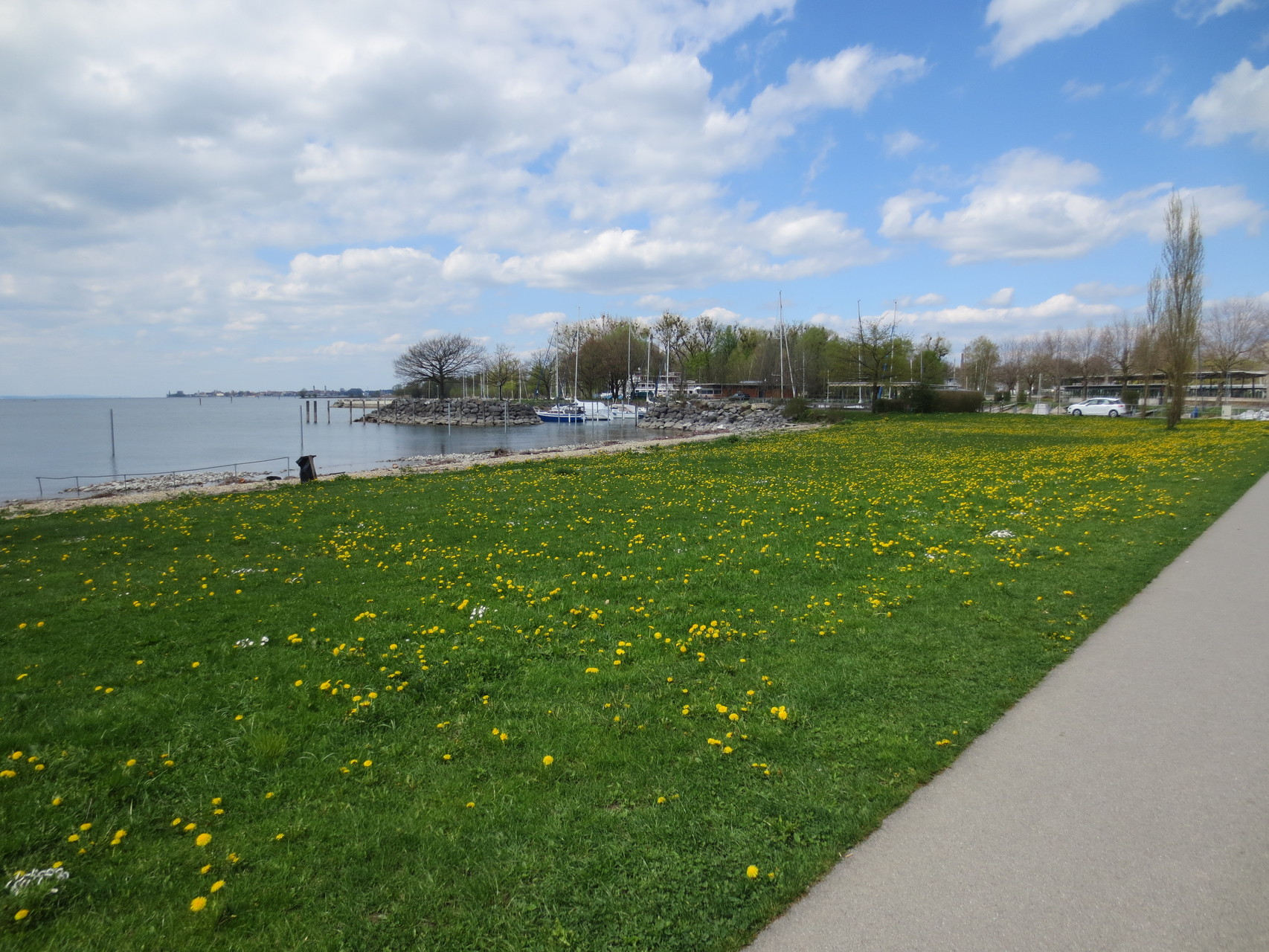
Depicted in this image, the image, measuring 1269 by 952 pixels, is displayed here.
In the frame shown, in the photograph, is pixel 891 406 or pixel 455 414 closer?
pixel 891 406

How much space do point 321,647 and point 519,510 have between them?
27.7 feet

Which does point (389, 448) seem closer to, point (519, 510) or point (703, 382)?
point (519, 510)

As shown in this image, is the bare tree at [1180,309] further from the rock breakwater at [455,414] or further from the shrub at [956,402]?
the rock breakwater at [455,414]

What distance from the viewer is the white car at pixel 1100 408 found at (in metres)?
61.2

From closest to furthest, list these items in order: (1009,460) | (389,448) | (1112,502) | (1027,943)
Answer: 1. (1027,943)
2. (1112,502)
3. (1009,460)
4. (389,448)

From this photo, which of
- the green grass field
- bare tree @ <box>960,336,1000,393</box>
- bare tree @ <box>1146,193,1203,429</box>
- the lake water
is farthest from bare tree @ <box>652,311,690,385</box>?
the green grass field

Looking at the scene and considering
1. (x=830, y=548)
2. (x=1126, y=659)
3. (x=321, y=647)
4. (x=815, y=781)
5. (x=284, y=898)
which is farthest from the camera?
(x=830, y=548)

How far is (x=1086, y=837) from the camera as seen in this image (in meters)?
4.03

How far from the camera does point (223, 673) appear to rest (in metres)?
6.68

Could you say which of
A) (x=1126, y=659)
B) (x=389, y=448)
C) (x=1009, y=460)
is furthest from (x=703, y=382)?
(x=1126, y=659)

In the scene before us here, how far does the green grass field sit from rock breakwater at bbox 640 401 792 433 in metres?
54.5

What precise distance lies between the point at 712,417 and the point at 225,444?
171 ft

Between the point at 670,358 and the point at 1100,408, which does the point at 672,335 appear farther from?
the point at 1100,408

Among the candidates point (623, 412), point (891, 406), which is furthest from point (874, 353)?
point (623, 412)
